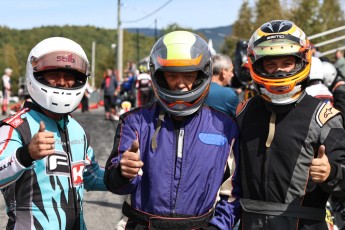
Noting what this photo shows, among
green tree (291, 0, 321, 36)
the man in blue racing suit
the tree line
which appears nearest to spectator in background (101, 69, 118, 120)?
the tree line

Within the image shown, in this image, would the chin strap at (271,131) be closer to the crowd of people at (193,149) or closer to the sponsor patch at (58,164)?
the crowd of people at (193,149)

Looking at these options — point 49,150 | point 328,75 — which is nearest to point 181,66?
point 49,150

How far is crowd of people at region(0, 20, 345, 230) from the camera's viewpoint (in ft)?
10.1

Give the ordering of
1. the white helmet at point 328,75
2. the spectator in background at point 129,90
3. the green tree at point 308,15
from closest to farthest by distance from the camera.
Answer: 1. the white helmet at point 328,75
2. the spectator in background at point 129,90
3. the green tree at point 308,15

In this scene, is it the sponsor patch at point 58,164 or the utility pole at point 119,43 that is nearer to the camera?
the sponsor patch at point 58,164

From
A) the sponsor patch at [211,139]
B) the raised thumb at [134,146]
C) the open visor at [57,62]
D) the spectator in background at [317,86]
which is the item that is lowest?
the spectator in background at [317,86]

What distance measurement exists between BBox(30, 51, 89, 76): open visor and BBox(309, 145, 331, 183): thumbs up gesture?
160cm

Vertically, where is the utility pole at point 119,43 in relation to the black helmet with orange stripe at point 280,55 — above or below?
below

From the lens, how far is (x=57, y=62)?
11.7ft

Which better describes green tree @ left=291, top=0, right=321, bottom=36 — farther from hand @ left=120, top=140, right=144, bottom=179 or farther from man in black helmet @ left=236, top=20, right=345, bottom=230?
hand @ left=120, top=140, right=144, bottom=179

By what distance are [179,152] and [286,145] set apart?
637 mm

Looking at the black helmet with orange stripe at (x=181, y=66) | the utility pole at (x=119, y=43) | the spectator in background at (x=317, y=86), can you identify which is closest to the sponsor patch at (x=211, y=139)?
the black helmet with orange stripe at (x=181, y=66)

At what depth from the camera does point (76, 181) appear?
3.57 m

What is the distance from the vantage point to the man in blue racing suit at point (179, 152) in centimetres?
305
